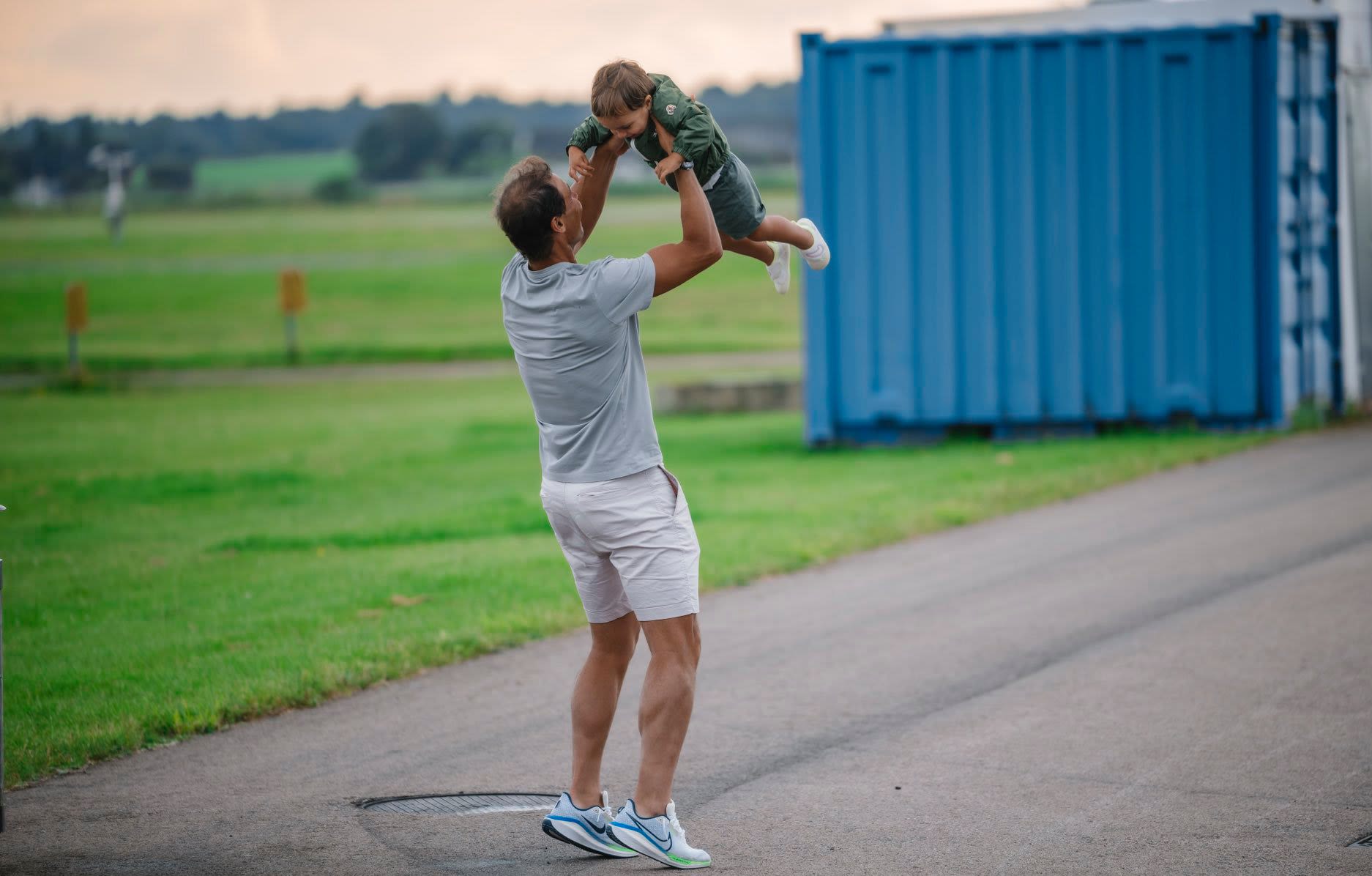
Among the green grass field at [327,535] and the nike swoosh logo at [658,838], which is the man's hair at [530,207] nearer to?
the nike swoosh logo at [658,838]

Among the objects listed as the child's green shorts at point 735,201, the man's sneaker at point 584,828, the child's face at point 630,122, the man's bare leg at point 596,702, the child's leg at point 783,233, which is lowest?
the man's sneaker at point 584,828

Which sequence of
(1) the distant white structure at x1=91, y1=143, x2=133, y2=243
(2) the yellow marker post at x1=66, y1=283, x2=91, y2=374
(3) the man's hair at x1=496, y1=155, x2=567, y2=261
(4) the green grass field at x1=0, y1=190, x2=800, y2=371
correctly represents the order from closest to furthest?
(3) the man's hair at x1=496, y1=155, x2=567, y2=261, (2) the yellow marker post at x1=66, y1=283, x2=91, y2=374, (4) the green grass field at x1=0, y1=190, x2=800, y2=371, (1) the distant white structure at x1=91, y1=143, x2=133, y2=243

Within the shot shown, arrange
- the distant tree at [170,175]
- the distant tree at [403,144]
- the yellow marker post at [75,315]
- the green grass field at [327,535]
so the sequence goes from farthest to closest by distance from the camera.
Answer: the distant tree at [403,144], the distant tree at [170,175], the yellow marker post at [75,315], the green grass field at [327,535]

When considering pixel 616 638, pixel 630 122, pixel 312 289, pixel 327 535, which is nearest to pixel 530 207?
pixel 630 122

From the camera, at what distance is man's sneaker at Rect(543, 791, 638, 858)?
A: 4727 mm

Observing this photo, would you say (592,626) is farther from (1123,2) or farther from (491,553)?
(1123,2)

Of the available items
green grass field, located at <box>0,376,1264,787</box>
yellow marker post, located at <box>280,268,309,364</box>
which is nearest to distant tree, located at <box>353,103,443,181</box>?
yellow marker post, located at <box>280,268,309,364</box>

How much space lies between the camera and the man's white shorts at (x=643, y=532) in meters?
A: 4.59

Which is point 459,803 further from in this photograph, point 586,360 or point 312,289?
point 312,289

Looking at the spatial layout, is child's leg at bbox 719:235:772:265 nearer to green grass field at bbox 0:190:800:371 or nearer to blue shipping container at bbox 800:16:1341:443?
blue shipping container at bbox 800:16:1341:443

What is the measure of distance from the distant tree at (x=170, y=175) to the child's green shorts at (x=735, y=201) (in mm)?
93732

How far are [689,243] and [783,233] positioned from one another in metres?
0.81

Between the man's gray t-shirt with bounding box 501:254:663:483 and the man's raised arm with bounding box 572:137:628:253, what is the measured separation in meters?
0.27

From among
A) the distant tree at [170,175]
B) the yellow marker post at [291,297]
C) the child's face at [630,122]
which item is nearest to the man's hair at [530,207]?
the child's face at [630,122]
